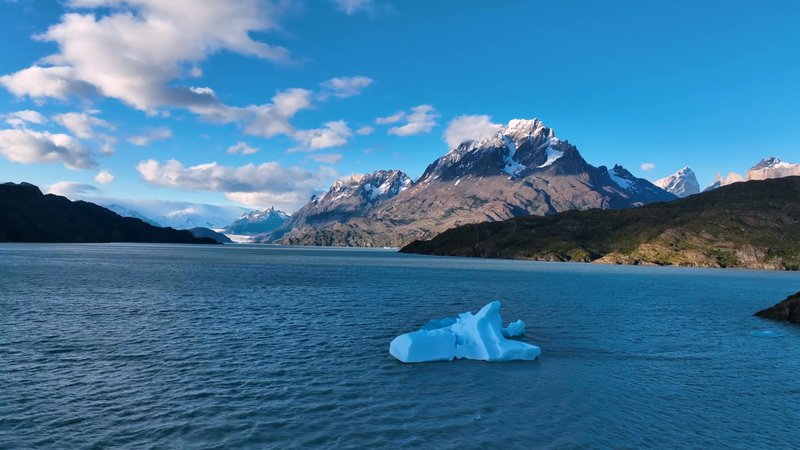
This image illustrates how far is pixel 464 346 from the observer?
43.9 metres

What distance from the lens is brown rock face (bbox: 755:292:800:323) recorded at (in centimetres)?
7178

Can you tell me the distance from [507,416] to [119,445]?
67.6ft

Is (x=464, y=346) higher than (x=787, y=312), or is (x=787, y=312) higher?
(x=787, y=312)

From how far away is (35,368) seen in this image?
35562mm

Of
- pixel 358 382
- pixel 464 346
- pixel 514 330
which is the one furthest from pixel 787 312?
pixel 358 382

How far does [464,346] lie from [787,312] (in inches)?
2384

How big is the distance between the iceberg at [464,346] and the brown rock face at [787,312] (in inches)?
2114

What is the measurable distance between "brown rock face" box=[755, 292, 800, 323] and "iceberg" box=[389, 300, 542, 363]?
5369 cm

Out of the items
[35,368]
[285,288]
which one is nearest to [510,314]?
[285,288]

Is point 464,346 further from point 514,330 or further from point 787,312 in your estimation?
point 787,312

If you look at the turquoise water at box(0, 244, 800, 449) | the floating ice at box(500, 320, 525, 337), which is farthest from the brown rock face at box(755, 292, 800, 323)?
the floating ice at box(500, 320, 525, 337)

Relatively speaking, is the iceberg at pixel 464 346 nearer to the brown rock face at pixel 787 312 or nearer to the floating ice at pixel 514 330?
the floating ice at pixel 514 330

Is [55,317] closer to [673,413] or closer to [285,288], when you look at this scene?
[285,288]

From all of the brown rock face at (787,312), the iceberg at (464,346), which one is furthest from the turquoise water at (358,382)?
the brown rock face at (787,312)
